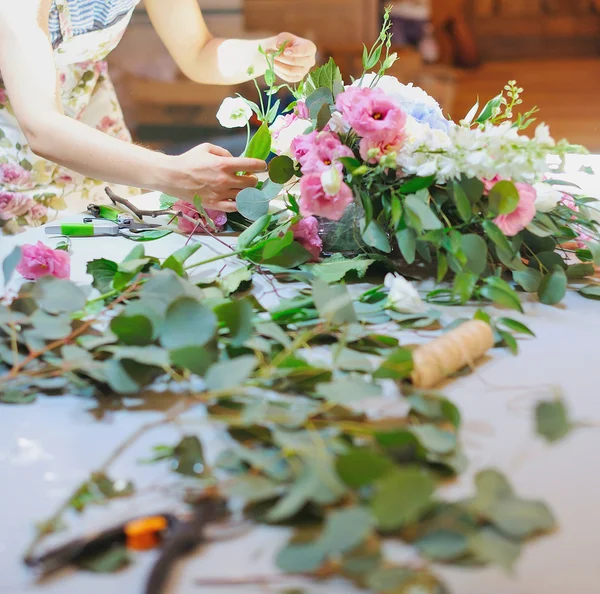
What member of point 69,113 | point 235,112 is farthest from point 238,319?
point 69,113

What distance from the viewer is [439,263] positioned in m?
0.89

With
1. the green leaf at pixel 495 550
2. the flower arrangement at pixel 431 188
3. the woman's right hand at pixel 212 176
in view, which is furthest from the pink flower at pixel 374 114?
the green leaf at pixel 495 550

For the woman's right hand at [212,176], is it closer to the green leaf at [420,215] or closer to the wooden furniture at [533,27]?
the green leaf at [420,215]

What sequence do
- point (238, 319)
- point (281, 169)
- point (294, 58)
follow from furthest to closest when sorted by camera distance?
point (294, 58) < point (281, 169) < point (238, 319)

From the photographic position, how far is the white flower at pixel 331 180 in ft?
2.76

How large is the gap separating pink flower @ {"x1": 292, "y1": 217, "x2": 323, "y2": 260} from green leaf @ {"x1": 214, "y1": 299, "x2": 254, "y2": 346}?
1.12 ft

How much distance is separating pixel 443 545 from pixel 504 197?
19.2 inches

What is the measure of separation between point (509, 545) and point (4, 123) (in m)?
1.45

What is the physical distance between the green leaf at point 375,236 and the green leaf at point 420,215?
0.07 meters

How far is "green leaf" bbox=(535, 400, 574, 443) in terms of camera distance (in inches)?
19.4

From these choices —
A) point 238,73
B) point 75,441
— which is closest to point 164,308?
point 75,441

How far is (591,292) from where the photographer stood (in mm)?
926

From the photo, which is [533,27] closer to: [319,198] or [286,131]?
[286,131]

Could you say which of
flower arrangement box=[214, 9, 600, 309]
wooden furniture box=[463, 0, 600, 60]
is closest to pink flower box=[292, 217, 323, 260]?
flower arrangement box=[214, 9, 600, 309]
